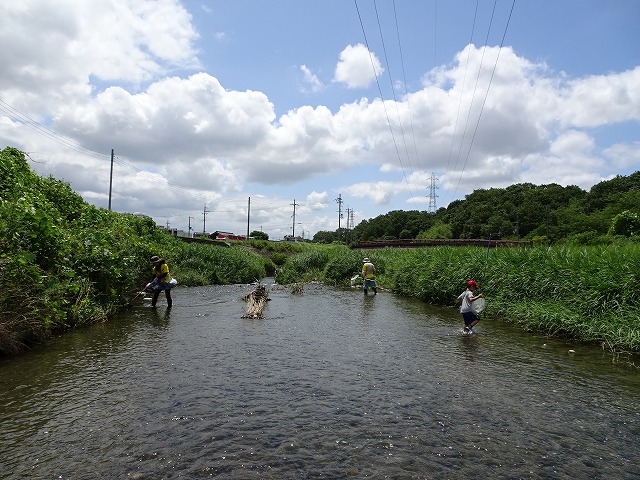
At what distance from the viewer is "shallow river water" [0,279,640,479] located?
5.21 m

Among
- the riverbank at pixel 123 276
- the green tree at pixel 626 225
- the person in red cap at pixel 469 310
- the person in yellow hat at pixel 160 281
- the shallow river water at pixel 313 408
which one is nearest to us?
the shallow river water at pixel 313 408

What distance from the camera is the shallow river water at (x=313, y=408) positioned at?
5.21 m

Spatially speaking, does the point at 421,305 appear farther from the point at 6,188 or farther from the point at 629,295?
the point at 6,188

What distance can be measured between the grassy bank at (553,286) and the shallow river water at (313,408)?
2.96ft

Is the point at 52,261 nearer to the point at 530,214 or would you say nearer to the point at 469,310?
the point at 469,310

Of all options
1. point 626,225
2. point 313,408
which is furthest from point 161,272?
point 626,225

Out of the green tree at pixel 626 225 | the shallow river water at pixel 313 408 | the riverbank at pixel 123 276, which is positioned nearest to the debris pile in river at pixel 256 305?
the shallow river water at pixel 313 408

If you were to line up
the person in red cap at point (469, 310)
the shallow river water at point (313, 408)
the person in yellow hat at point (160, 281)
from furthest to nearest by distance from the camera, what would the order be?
the person in yellow hat at point (160, 281) → the person in red cap at point (469, 310) → the shallow river water at point (313, 408)

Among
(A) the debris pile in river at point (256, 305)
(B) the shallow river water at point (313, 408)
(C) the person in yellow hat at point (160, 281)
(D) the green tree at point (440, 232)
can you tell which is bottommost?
(B) the shallow river water at point (313, 408)

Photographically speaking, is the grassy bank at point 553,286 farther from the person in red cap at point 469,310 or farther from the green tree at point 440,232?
the green tree at point 440,232

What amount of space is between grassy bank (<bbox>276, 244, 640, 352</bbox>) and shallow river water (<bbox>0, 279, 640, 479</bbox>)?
0.90 m

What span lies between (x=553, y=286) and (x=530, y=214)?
10260 cm

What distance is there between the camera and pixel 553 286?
14750 millimetres

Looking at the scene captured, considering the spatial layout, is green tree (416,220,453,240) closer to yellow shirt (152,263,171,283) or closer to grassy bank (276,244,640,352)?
grassy bank (276,244,640,352)
